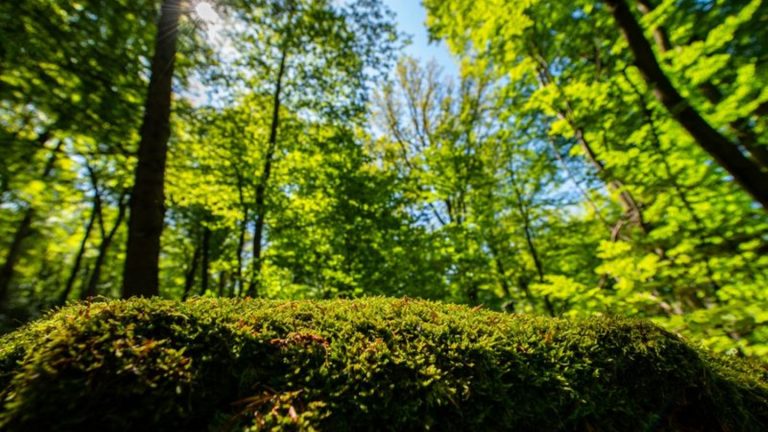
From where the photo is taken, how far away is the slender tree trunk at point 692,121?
312 cm

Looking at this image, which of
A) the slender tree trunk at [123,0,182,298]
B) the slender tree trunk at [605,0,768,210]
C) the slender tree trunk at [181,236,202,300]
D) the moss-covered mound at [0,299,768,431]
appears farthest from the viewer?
the slender tree trunk at [181,236,202,300]

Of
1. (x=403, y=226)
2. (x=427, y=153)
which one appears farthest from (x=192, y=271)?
(x=427, y=153)

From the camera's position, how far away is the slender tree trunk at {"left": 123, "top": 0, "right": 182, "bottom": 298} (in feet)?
12.5

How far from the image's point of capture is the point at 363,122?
13.1m

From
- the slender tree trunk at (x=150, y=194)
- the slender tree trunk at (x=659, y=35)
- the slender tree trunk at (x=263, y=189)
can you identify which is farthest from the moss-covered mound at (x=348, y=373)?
the slender tree trunk at (x=263, y=189)

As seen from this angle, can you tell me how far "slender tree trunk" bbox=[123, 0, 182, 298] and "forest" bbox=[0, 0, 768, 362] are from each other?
25mm

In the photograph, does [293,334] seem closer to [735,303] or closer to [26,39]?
[735,303]

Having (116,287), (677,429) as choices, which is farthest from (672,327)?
(116,287)

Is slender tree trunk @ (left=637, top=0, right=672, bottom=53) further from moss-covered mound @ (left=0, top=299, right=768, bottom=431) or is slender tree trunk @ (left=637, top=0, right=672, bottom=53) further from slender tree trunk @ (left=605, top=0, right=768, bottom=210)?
moss-covered mound @ (left=0, top=299, right=768, bottom=431)

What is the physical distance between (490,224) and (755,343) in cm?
756

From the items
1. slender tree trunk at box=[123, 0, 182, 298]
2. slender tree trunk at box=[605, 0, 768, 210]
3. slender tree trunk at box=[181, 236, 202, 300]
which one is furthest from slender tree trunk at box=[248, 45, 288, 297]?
slender tree trunk at box=[181, 236, 202, 300]

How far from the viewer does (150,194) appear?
3984mm

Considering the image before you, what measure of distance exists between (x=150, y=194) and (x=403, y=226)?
8.60 metres

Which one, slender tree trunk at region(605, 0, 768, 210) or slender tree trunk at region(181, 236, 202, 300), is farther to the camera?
slender tree trunk at region(181, 236, 202, 300)
